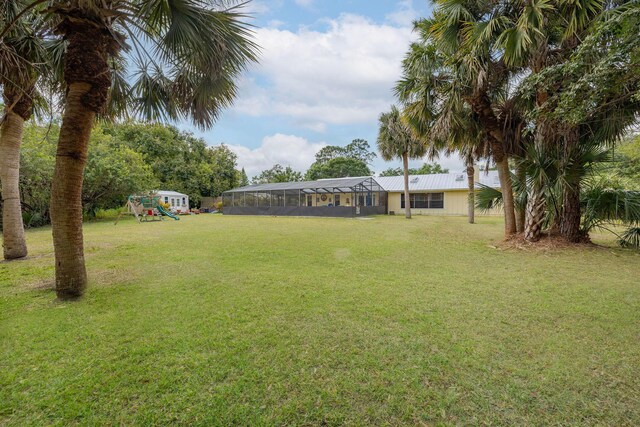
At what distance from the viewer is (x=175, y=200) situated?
2641cm

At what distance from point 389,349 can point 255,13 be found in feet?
15.2

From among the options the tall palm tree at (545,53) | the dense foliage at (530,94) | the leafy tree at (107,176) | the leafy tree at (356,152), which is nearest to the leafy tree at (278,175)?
the leafy tree at (356,152)

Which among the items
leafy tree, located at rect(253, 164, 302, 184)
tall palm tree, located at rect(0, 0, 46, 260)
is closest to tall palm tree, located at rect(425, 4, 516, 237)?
tall palm tree, located at rect(0, 0, 46, 260)

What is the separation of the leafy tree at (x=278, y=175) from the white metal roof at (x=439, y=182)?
17387 millimetres

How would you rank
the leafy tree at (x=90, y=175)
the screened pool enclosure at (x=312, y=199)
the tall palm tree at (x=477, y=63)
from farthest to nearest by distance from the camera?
the screened pool enclosure at (x=312, y=199) → the leafy tree at (x=90, y=175) → the tall palm tree at (x=477, y=63)

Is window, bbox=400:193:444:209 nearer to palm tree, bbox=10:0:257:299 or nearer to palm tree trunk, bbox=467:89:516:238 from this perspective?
palm tree trunk, bbox=467:89:516:238

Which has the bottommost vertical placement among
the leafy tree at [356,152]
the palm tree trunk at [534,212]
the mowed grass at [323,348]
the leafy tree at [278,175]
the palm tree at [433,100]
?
the mowed grass at [323,348]

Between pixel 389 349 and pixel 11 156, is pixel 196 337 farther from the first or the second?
pixel 11 156

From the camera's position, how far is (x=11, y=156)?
18.0ft

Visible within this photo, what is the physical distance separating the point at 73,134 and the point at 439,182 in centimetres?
2347

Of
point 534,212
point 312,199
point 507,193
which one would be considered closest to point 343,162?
point 312,199

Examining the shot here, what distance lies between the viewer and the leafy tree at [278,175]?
39625mm

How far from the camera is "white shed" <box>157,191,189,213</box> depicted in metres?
24.9

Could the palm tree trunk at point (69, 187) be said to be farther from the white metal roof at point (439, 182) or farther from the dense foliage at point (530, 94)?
the white metal roof at point (439, 182)
